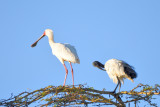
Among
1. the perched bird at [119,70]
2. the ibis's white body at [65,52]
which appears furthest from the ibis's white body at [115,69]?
the ibis's white body at [65,52]

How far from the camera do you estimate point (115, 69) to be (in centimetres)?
898

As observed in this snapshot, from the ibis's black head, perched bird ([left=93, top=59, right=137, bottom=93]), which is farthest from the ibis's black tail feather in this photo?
the ibis's black head

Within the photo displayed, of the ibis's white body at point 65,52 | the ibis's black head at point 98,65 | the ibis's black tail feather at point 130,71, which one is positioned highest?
the ibis's white body at point 65,52

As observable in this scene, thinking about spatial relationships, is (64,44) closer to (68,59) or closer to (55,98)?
(68,59)

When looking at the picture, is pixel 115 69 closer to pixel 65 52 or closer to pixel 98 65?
pixel 98 65

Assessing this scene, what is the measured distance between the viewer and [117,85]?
9.16 metres

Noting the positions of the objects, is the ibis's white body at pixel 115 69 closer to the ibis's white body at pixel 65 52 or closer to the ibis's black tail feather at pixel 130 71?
the ibis's black tail feather at pixel 130 71

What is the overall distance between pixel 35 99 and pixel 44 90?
0.30 meters

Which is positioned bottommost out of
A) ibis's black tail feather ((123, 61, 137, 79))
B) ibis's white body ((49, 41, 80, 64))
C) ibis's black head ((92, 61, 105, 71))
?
ibis's black tail feather ((123, 61, 137, 79))

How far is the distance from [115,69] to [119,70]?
0.14 metres

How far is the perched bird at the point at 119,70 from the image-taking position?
870 centimetres

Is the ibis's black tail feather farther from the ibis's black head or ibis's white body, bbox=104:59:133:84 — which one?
the ibis's black head

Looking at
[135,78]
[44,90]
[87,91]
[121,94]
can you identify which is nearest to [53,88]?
[44,90]

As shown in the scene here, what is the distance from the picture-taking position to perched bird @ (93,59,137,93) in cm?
870
